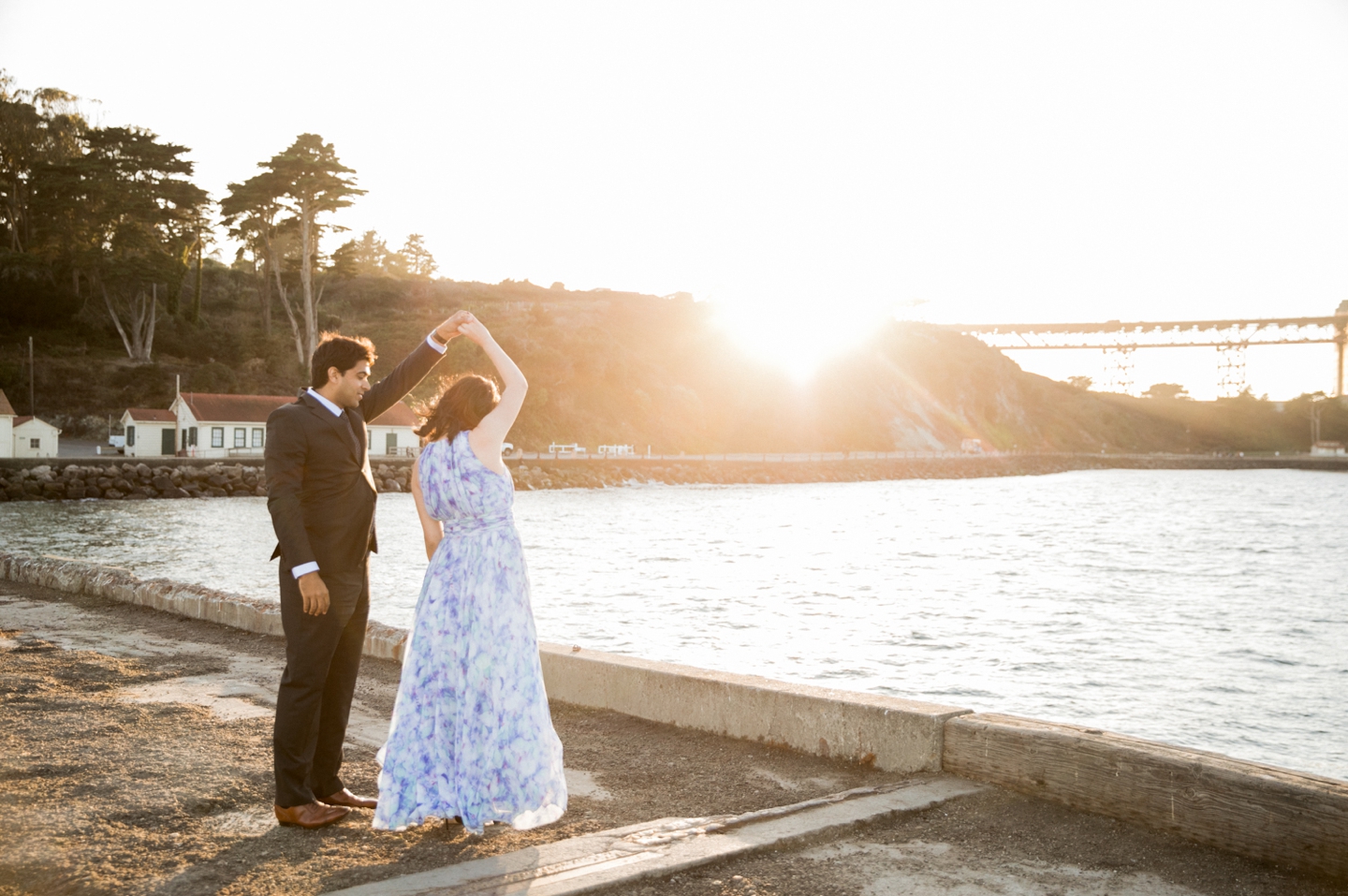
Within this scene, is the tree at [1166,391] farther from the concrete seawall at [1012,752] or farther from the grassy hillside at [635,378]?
the concrete seawall at [1012,752]

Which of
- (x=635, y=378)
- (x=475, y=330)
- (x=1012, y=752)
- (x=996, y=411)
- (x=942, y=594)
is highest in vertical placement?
(x=635, y=378)

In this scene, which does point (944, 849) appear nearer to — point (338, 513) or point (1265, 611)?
point (338, 513)

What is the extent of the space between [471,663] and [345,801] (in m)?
0.83

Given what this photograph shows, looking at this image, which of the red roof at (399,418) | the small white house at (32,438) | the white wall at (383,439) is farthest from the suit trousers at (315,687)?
the red roof at (399,418)

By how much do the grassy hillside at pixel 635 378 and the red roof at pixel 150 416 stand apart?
8.32 m

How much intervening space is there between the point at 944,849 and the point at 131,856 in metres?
2.79

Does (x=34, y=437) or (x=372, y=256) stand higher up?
(x=372, y=256)

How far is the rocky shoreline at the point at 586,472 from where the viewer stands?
4159 cm

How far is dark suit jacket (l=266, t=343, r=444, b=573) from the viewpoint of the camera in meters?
3.86

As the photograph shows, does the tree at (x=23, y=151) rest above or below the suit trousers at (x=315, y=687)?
above

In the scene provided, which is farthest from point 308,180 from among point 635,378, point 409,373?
point 409,373

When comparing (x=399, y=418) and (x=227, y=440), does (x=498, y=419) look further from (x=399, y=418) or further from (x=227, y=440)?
(x=399, y=418)

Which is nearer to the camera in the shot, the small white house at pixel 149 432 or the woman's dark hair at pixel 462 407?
the woman's dark hair at pixel 462 407

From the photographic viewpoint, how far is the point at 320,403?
401 centimetres
